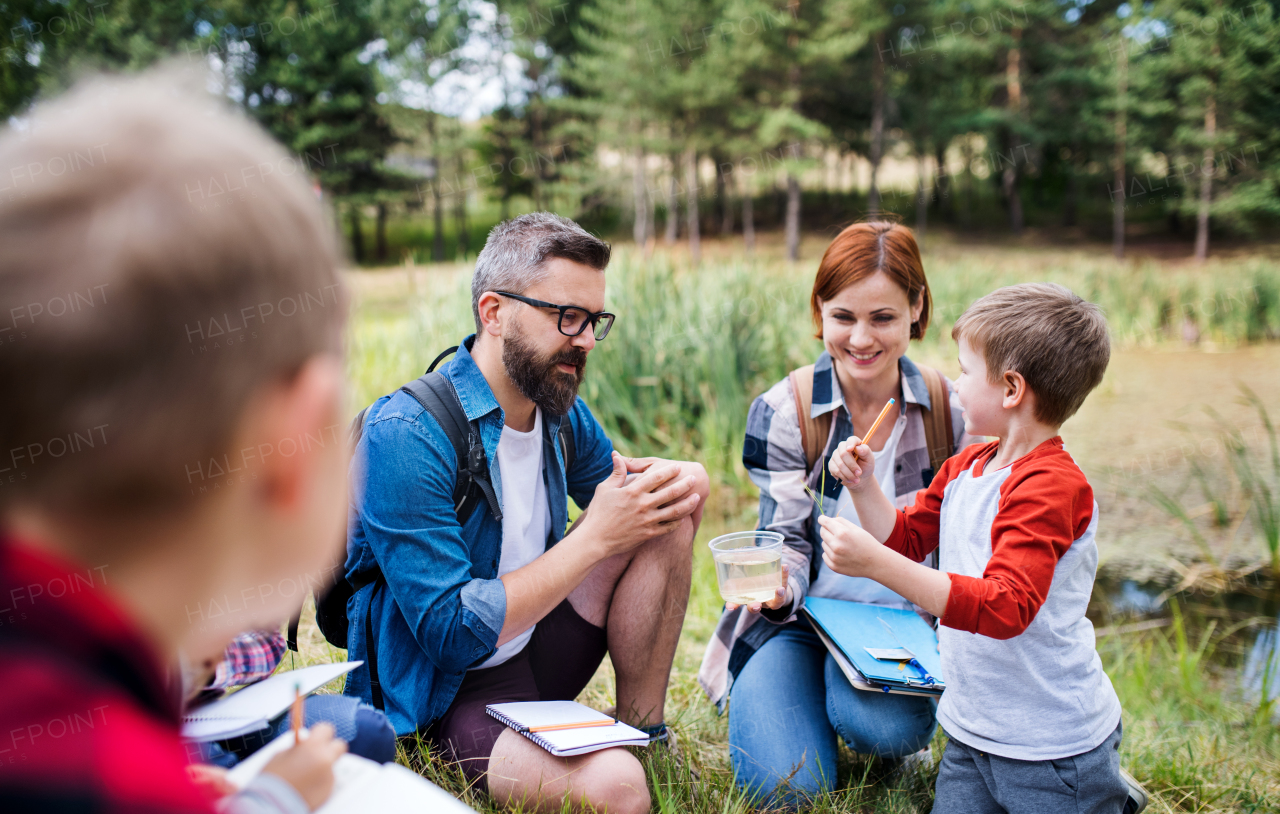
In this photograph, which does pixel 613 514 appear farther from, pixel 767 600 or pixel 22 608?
pixel 22 608

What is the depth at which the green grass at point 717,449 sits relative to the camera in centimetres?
231

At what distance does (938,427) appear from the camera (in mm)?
2502

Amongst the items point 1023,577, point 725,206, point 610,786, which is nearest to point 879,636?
point 1023,577

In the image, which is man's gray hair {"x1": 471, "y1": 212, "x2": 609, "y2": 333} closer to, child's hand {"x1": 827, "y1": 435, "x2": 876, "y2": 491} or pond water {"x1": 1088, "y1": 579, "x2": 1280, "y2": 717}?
child's hand {"x1": 827, "y1": 435, "x2": 876, "y2": 491}

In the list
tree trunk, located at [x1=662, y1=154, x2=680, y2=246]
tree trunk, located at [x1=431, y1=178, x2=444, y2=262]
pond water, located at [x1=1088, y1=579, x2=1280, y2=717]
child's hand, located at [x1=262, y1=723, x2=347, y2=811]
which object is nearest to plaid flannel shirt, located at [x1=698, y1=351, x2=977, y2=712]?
child's hand, located at [x1=262, y1=723, x2=347, y2=811]

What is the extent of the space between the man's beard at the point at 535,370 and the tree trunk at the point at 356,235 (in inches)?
1073

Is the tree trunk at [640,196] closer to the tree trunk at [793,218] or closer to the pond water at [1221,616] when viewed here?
the tree trunk at [793,218]

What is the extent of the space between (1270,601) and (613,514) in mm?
3851

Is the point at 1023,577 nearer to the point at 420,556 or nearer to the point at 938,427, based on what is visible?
the point at 938,427

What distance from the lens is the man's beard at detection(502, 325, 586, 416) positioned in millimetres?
2234

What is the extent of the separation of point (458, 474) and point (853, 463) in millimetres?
975

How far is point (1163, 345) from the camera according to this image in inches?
409

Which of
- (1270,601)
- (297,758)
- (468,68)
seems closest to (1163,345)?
(1270,601)

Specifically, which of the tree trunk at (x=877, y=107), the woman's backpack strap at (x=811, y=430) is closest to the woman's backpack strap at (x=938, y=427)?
the woman's backpack strap at (x=811, y=430)
